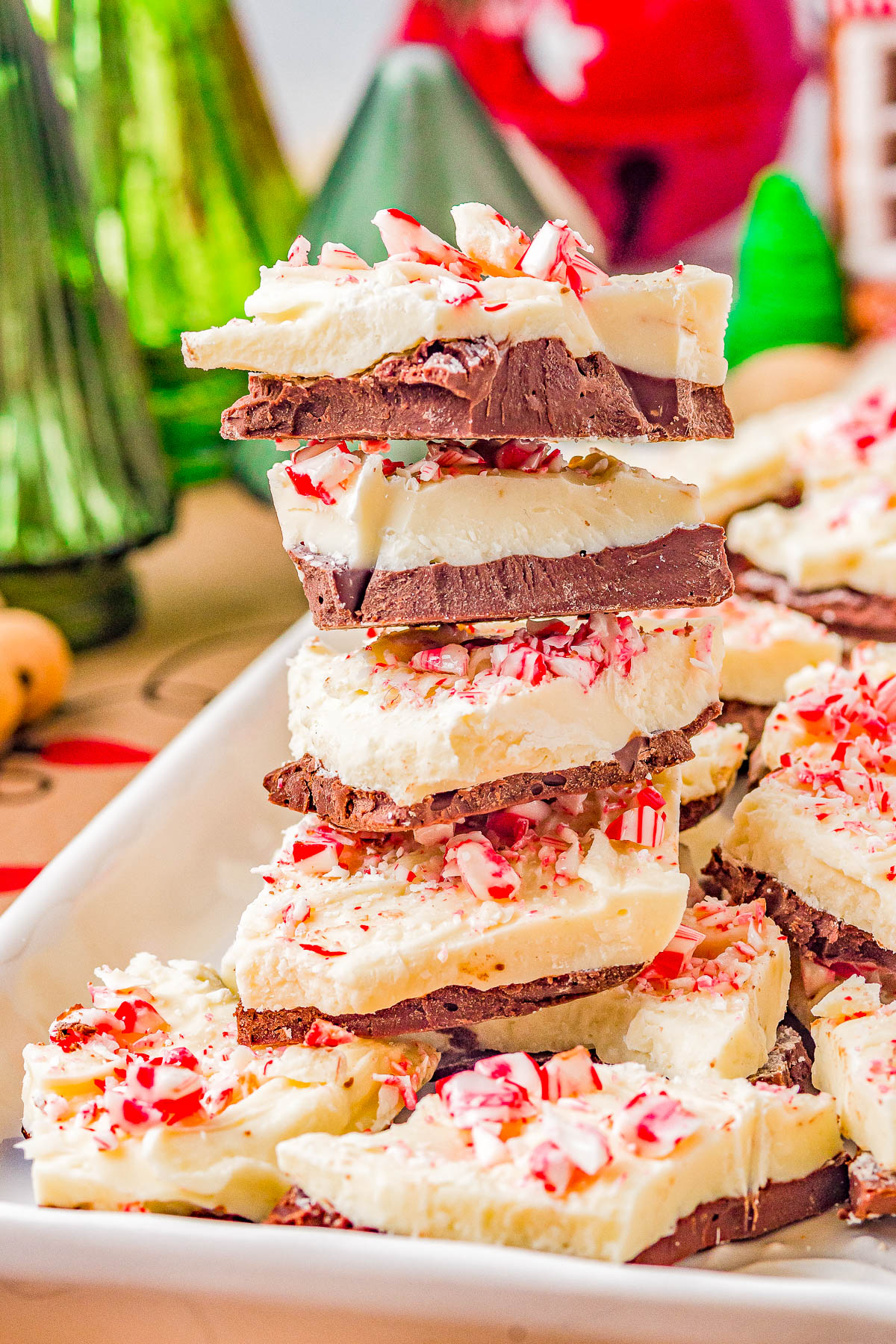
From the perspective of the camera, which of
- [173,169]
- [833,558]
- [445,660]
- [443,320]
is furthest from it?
[173,169]

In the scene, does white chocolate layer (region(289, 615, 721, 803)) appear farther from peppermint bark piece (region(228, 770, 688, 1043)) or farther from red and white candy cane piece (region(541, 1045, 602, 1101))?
red and white candy cane piece (region(541, 1045, 602, 1101))

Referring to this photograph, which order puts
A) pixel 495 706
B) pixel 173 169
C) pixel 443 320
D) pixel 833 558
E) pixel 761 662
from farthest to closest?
1. pixel 173 169
2. pixel 833 558
3. pixel 761 662
4. pixel 495 706
5. pixel 443 320

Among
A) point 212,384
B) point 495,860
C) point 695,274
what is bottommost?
point 495,860

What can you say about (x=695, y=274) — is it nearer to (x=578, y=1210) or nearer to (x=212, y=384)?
(x=578, y=1210)

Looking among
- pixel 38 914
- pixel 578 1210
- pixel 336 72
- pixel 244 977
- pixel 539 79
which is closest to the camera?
pixel 578 1210

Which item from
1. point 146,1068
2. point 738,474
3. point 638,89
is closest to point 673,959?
point 146,1068

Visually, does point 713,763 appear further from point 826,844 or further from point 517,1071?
point 517,1071

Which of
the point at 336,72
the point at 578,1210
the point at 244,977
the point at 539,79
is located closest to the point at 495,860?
the point at 244,977
